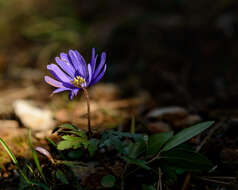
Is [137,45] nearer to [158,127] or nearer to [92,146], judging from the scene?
[158,127]

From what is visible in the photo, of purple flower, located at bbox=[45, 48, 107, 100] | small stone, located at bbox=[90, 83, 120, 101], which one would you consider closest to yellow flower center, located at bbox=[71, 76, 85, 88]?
purple flower, located at bbox=[45, 48, 107, 100]

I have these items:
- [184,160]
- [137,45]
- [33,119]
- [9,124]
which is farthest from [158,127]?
[137,45]

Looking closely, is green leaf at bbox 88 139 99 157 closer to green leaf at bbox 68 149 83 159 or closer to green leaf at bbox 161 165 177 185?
green leaf at bbox 68 149 83 159

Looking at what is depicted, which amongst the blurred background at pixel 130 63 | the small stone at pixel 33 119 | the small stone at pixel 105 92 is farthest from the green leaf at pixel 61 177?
the small stone at pixel 105 92

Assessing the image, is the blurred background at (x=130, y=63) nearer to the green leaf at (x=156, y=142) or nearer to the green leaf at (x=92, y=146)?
the green leaf at (x=156, y=142)

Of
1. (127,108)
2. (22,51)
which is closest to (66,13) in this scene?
(22,51)
